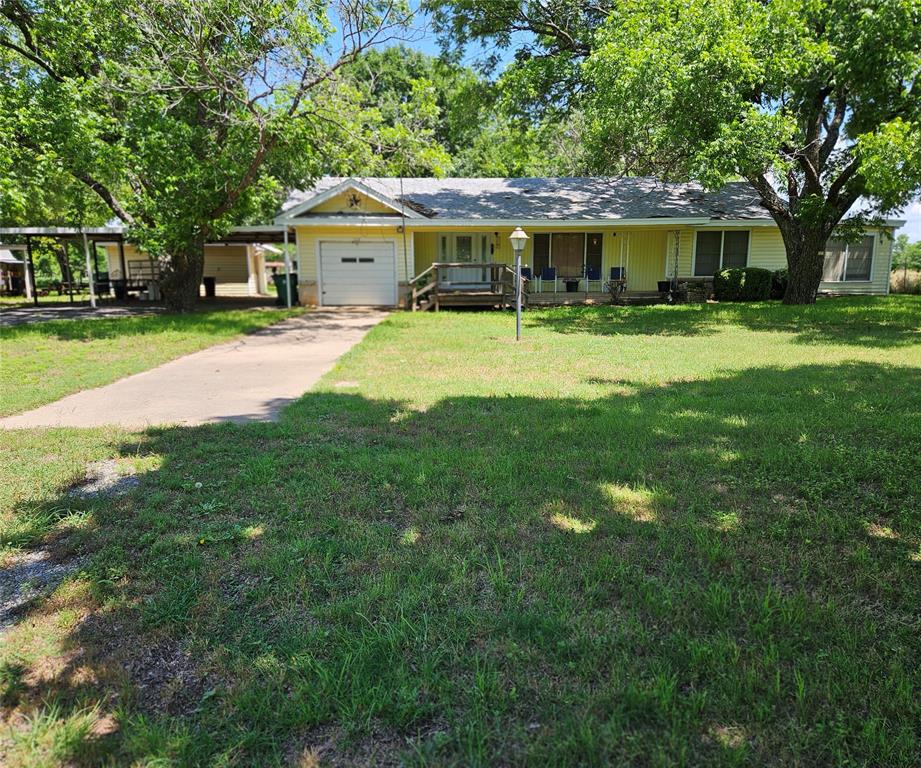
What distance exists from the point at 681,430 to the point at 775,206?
13.5 meters

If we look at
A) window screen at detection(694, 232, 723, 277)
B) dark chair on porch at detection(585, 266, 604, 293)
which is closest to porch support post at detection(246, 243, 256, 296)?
dark chair on porch at detection(585, 266, 604, 293)

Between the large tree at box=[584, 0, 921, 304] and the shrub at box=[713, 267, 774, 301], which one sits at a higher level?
the large tree at box=[584, 0, 921, 304]

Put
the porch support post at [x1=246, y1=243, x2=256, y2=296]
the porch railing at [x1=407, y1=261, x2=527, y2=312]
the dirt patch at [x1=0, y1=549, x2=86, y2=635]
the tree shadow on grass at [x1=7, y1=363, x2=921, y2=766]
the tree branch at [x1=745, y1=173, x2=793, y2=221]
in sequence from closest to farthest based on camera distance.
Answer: the tree shadow on grass at [x1=7, y1=363, x2=921, y2=766] < the dirt patch at [x1=0, y1=549, x2=86, y2=635] < the tree branch at [x1=745, y1=173, x2=793, y2=221] < the porch railing at [x1=407, y1=261, x2=527, y2=312] < the porch support post at [x1=246, y1=243, x2=256, y2=296]

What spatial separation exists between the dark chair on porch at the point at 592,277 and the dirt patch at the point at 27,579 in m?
18.7

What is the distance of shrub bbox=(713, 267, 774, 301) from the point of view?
18.9m

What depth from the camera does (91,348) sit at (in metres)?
10.4

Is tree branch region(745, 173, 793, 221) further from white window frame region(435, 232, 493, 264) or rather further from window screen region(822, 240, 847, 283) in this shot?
white window frame region(435, 232, 493, 264)

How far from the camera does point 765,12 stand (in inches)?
476

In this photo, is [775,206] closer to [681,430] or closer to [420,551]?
[681,430]

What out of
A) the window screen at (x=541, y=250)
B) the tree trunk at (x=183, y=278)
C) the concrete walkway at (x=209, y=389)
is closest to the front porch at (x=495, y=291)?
the window screen at (x=541, y=250)

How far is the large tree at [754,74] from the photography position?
11.2 metres

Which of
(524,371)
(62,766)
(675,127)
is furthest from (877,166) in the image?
Answer: (62,766)

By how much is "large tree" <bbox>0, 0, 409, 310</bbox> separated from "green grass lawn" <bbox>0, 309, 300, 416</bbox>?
2.06m

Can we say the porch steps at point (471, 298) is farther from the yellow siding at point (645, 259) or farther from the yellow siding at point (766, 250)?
the yellow siding at point (766, 250)
